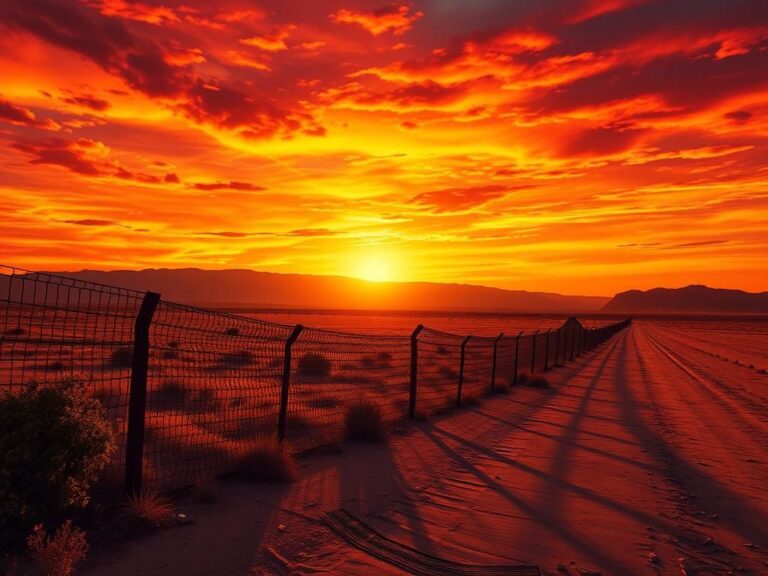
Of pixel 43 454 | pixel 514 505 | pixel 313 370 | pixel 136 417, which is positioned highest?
pixel 136 417

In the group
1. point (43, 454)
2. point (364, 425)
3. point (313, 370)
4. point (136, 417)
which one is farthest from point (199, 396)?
point (43, 454)

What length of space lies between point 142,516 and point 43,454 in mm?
1285

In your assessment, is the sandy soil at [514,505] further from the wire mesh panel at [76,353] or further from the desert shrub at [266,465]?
the wire mesh panel at [76,353]

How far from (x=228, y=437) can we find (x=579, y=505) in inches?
238

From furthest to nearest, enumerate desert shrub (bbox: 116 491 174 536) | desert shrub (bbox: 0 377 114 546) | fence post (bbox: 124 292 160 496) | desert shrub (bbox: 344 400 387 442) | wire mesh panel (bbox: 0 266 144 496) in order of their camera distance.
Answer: desert shrub (bbox: 344 400 387 442), fence post (bbox: 124 292 160 496), desert shrub (bbox: 116 491 174 536), wire mesh panel (bbox: 0 266 144 496), desert shrub (bbox: 0 377 114 546)

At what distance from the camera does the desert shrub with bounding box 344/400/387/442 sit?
1011 centimetres

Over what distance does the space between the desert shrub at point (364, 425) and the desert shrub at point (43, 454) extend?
533 centimetres

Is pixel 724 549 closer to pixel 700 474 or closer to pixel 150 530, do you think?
pixel 700 474

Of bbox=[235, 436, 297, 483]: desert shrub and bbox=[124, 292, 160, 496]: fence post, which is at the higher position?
bbox=[124, 292, 160, 496]: fence post

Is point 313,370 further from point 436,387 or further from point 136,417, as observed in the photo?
point 136,417

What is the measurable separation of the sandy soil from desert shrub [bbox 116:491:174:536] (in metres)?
0.18

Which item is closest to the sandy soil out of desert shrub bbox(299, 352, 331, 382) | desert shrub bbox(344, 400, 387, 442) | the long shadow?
the long shadow

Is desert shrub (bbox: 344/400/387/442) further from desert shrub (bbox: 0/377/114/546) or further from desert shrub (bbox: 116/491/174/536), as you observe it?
desert shrub (bbox: 0/377/114/546)

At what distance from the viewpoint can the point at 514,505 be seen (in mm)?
6746
